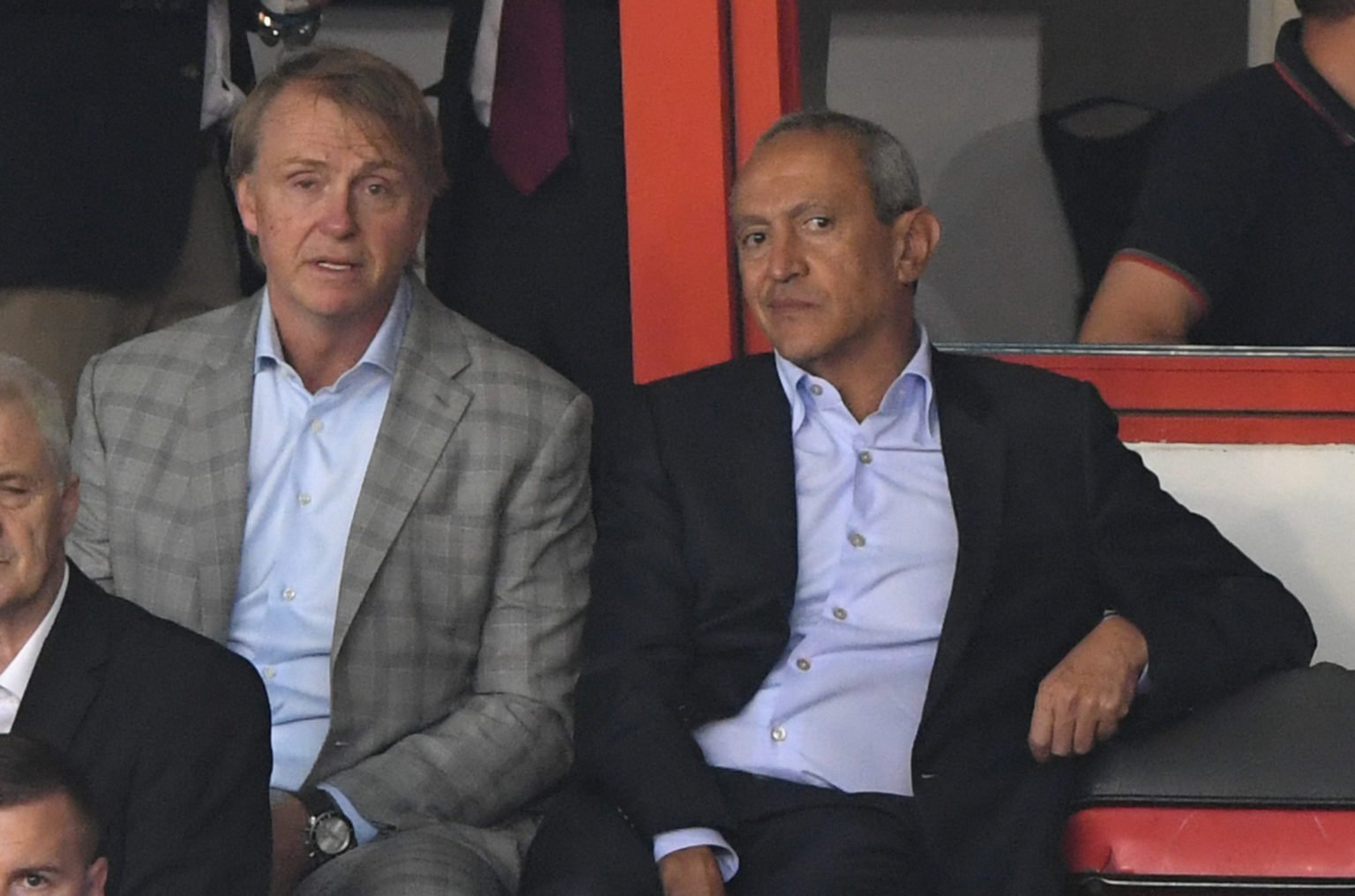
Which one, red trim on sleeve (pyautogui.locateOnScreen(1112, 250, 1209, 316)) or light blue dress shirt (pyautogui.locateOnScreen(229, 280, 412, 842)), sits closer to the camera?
light blue dress shirt (pyautogui.locateOnScreen(229, 280, 412, 842))

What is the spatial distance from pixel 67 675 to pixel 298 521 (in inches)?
20.7

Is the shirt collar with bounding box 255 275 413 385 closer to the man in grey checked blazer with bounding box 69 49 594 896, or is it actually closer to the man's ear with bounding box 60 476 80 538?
the man in grey checked blazer with bounding box 69 49 594 896

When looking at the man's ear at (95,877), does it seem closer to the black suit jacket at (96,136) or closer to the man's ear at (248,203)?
the man's ear at (248,203)

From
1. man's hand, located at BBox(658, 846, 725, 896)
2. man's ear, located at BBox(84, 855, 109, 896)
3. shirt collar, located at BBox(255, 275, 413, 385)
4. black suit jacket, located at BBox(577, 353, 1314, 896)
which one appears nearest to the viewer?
man's ear, located at BBox(84, 855, 109, 896)

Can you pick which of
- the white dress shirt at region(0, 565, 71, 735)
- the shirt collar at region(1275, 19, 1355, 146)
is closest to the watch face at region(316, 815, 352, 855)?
the white dress shirt at region(0, 565, 71, 735)

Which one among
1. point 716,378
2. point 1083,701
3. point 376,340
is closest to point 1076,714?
point 1083,701

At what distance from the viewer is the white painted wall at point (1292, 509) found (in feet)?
9.79

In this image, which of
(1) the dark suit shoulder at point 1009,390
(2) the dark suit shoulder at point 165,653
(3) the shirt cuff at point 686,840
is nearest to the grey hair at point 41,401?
(2) the dark suit shoulder at point 165,653

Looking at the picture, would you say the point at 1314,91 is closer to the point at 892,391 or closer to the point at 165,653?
the point at 892,391

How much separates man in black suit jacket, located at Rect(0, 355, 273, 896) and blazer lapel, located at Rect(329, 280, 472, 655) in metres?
0.39

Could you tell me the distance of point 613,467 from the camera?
2572mm

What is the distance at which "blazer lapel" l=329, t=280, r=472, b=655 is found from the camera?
8.37 feet

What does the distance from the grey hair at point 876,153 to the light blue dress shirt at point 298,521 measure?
508 millimetres

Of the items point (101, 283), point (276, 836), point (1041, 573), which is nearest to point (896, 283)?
point (1041, 573)
